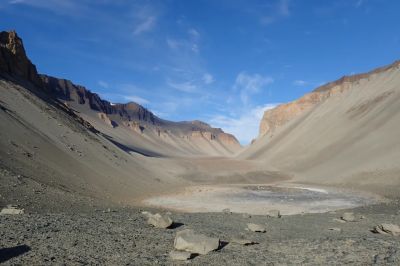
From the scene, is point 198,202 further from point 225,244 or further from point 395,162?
point 395,162

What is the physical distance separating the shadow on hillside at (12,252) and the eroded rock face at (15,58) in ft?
136

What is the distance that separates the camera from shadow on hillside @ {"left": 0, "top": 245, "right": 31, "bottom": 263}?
7.84m

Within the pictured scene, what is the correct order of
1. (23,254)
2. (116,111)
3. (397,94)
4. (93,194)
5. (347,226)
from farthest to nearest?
1. (116,111)
2. (397,94)
3. (93,194)
4. (347,226)
5. (23,254)

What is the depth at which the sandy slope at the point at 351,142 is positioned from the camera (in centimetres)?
4144

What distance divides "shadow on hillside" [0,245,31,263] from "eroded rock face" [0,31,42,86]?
136 ft

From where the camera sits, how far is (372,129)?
180 feet

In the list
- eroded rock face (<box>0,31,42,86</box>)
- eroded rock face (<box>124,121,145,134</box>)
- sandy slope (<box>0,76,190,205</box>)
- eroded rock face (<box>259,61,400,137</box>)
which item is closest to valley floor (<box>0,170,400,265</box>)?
sandy slope (<box>0,76,190,205</box>)

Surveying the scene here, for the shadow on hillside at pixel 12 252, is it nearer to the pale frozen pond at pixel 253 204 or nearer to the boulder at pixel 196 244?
the boulder at pixel 196 244

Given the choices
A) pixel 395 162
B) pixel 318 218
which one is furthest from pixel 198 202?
pixel 395 162

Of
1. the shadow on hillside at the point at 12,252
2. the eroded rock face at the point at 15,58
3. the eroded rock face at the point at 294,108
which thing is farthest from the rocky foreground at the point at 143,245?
the eroded rock face at the point at 294,108

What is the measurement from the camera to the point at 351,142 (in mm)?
55844

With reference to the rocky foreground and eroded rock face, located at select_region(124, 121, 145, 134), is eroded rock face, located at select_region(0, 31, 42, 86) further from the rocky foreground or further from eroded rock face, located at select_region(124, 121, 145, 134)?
eroded rock face, located at select_region(124, 121, 145, 134)

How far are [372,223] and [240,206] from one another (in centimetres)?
1051

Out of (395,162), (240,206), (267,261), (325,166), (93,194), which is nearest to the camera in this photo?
(267,261)
